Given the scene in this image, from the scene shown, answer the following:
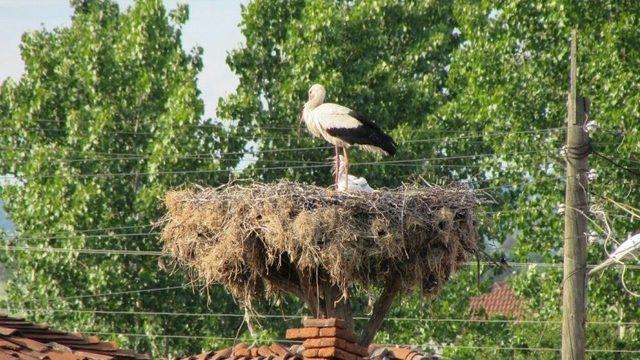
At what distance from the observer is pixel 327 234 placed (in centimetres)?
1454

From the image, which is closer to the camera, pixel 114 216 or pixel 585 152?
pixel 585 152

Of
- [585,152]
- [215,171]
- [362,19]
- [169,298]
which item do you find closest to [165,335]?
[169,298]

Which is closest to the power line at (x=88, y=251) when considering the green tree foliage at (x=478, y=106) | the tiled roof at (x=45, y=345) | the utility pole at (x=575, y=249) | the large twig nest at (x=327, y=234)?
the green tree foliage at (x=478, y=106)

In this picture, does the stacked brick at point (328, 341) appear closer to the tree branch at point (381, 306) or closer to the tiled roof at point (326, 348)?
the tiled roof at point (326, 348)

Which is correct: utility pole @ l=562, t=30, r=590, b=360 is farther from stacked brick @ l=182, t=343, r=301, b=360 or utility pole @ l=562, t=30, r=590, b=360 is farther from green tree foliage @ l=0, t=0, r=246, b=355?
green tree foliage @ l=0, t=0, r=246, b=355

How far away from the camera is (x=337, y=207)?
14.7 metres

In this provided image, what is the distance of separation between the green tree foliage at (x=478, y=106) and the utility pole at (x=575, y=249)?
552 cm

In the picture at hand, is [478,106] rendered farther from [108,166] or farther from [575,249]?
[575,249]

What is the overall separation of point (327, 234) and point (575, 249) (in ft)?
11.5

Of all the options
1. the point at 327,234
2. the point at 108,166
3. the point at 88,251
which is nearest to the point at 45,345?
the point at 327,234

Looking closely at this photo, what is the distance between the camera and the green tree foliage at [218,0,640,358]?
27.9 m

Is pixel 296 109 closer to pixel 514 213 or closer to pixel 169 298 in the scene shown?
pixel 169 298

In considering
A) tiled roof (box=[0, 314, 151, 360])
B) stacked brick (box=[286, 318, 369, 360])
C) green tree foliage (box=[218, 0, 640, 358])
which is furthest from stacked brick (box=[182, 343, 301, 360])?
green tree foliage (box=[218, 0, 640, 358])

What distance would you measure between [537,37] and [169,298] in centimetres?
960
